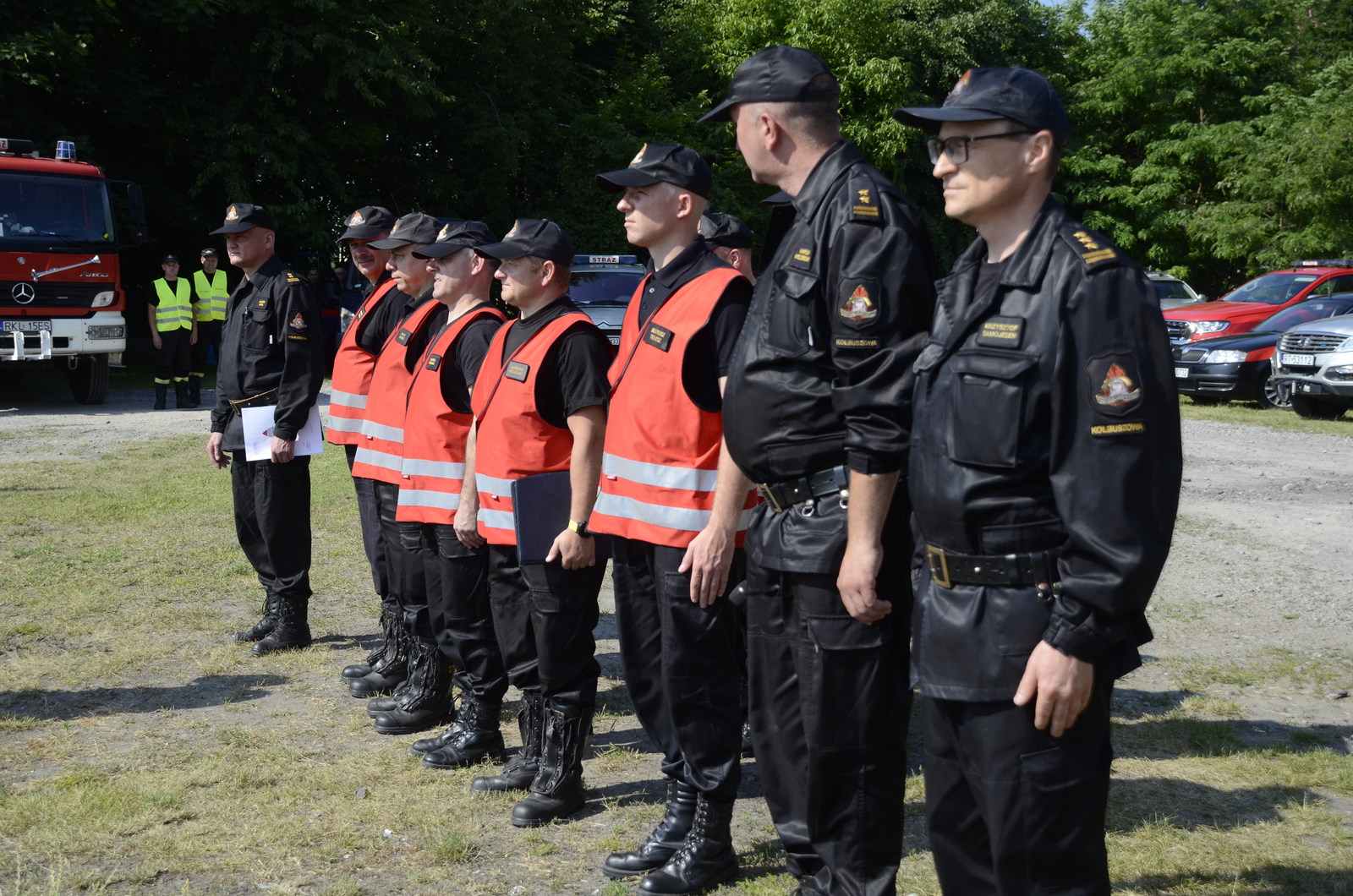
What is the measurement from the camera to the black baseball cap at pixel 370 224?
6.37 meters

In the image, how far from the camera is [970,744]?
8.37 feet

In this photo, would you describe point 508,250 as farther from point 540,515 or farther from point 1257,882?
point 1257,882

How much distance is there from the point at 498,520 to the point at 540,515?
221 mm

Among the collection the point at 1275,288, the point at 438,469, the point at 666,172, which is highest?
A: the point at 1275,288

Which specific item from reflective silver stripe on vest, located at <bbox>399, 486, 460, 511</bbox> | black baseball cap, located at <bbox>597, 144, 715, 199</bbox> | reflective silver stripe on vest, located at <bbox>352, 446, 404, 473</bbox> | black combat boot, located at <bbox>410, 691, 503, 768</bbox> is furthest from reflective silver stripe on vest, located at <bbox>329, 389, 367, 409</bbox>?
black baseball cap, located at <bbox>597, 144, 715, 199</bbox>

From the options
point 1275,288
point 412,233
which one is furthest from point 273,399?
point 1275,288

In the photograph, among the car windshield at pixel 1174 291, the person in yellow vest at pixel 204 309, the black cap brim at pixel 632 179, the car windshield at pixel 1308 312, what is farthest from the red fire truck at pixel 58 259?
the car windshield at pixel 1174 291

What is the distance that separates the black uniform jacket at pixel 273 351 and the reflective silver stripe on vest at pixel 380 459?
0.77 meters

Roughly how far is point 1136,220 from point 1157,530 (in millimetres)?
37765

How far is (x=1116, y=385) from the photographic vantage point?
2320mm

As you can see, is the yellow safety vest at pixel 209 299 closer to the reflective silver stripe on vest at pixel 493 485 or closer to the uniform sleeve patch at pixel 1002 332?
the reflective silver stripe on vest at pixel 493 485

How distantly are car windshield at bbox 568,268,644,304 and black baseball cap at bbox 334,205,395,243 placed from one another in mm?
9301

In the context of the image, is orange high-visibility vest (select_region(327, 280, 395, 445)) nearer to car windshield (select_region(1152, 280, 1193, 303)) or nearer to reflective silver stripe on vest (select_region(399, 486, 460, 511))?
reflective silver stripe on vest (select_region(399, 486, 460, 511))

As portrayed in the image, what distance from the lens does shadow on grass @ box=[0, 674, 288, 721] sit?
5551 mm
